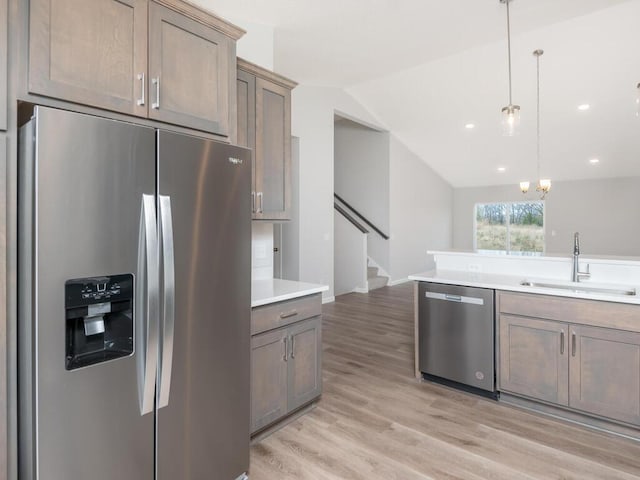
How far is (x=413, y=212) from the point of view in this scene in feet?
29.5

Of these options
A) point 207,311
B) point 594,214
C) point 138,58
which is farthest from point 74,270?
point 594,214

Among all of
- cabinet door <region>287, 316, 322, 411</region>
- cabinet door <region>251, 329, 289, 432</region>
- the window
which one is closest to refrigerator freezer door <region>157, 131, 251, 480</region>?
cabinet door <region>251, 329, 289, 432</region>

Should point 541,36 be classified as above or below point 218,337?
above

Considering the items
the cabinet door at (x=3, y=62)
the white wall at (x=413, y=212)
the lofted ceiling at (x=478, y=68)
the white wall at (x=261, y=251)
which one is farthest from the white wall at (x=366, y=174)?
the cabinet door at (x=3, y=62)

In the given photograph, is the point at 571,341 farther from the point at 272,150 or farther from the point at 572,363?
the point at 272,150

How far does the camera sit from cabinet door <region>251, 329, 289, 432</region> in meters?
2.18

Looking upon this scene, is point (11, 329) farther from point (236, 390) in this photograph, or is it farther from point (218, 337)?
point (236, 390)

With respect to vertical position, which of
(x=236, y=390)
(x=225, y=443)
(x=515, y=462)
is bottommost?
(x=515, y=462)

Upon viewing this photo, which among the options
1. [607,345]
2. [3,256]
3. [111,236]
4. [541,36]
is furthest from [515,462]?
[541,36]

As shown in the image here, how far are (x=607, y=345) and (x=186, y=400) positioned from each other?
249 centimetres

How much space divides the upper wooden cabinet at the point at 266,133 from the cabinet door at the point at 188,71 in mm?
416

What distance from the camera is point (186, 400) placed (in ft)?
5.24

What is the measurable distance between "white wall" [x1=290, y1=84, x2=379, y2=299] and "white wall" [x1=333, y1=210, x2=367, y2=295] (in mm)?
865

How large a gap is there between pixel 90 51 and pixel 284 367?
1.92 meters
